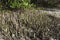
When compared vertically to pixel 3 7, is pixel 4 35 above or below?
below

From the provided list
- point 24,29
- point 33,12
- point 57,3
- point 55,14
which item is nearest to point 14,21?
point 24,29

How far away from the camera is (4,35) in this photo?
21.4 ft

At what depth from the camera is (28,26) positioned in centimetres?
704

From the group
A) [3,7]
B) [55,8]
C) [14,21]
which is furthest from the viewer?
[55,8]

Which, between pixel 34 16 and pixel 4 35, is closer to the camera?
pixel 4 35

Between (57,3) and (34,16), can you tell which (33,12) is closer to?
(34,16)

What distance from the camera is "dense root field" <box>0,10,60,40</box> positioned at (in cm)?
670

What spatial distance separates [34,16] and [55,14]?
81cm

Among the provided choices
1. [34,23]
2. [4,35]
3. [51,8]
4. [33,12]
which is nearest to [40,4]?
[51,8]

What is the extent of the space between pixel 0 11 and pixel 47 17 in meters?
1.67

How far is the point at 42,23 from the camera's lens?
23.6 ft

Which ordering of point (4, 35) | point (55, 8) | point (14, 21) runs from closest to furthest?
point (4, 35) → point (14, 21) → point (55, 8)

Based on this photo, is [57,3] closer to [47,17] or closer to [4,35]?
[47,17]

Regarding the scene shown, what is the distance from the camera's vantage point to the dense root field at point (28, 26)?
22.0 ft
